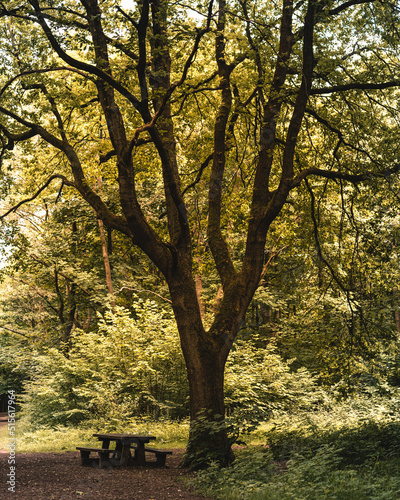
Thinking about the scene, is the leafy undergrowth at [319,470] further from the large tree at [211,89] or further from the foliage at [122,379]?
the foliage at [122,379]

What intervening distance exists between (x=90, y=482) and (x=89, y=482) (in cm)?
1

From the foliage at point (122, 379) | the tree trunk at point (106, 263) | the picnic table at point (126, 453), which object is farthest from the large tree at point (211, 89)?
the tree trunk at point (106, 263)

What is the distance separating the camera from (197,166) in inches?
496

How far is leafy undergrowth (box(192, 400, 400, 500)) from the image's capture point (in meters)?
5.01

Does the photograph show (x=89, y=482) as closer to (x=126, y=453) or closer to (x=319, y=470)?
(x=126, y=453)

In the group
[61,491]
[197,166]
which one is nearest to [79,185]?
[197,166]

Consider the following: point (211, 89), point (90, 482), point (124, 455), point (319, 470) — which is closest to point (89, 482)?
point (90, 482)

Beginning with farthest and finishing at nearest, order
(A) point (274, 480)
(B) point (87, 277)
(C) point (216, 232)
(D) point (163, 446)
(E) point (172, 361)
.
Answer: (B) point (87, 277) < (E) point (172, 361) < (D) point (163, 446) < (C) point (216, 232) < (A) point (274, 480)

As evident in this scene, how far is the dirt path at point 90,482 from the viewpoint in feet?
19.2

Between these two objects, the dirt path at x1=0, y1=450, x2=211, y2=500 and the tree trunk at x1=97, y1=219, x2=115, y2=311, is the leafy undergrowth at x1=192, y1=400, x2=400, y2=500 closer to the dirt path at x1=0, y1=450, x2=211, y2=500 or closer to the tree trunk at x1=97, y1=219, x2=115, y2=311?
the dirt path at x1=0, y1=450, x2=211, y2=500

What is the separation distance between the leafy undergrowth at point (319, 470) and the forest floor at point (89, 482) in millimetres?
474

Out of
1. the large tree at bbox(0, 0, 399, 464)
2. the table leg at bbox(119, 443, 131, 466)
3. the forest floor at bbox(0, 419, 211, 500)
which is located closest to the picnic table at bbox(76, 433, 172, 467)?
the table leg at bbox(119, 443, 131, 466)

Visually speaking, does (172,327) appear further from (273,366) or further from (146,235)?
(146,235)

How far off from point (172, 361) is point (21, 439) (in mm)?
4554
